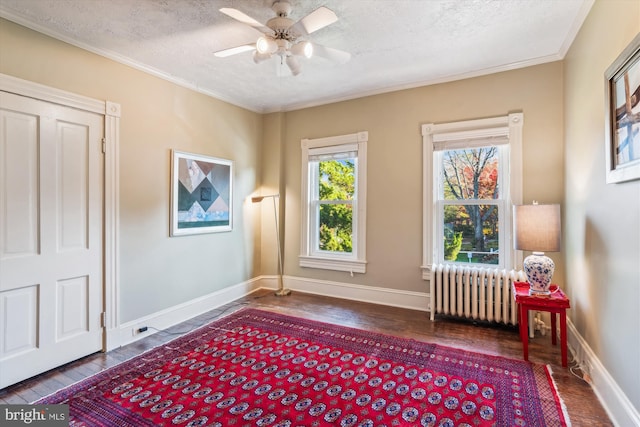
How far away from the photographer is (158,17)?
7.47 ft

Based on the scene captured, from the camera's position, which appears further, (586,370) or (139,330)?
(139,330)

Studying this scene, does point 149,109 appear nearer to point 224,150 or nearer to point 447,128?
point 224,150

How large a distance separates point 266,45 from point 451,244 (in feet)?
9.31

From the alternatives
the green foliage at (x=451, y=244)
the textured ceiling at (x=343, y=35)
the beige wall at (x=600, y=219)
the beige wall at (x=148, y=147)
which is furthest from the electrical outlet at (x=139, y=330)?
the beige wall at (x=600, y=219)

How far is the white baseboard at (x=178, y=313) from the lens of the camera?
2789 millimetres

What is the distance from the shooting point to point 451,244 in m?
3.53

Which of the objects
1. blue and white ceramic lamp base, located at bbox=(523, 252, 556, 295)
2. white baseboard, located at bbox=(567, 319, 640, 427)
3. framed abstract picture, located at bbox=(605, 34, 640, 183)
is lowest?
white baseboard, located at bbox=(567, 319, 640, 427)

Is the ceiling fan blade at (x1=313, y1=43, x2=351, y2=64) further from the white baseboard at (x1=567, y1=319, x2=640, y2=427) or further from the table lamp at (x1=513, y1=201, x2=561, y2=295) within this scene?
the white baseboard at (x1=567, y1=319, x2=640, y2=427)

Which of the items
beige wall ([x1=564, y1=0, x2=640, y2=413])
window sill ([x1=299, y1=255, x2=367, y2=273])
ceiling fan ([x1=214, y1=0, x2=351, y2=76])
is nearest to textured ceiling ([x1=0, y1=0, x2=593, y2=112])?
ceiling fan ([x1=214, y1=0, x2=351, y2=76])

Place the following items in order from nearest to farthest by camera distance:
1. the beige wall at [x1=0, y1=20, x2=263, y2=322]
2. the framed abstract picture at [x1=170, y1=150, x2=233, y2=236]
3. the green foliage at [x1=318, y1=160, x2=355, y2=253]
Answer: the beige wall at [x1=0, y1=20, x2=263, y2=322] → the framed abstract picture at [x1=170, y1=150, x2=233, y2=236] → the green foliage at [x1=318, y1=160, x2=355, y2=253]

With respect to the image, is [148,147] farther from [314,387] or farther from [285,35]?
[314,387]

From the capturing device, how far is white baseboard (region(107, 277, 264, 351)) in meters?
2.79

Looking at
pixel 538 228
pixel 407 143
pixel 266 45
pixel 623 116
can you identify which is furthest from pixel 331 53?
pixel 538 228

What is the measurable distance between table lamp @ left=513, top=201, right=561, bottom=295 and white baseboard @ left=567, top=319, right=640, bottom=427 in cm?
46
